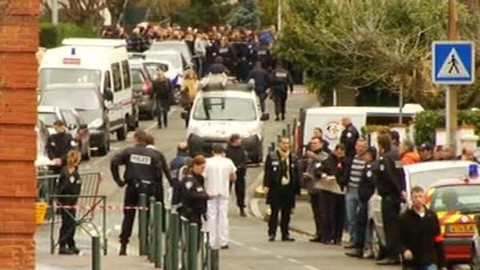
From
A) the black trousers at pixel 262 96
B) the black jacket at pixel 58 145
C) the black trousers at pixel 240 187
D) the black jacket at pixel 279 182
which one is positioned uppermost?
the black trousers at pixel 262 96

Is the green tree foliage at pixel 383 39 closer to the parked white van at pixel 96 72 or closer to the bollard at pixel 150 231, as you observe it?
the parked white van at pixel 96 72

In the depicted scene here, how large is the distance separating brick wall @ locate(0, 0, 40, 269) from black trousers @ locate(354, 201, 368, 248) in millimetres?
7446

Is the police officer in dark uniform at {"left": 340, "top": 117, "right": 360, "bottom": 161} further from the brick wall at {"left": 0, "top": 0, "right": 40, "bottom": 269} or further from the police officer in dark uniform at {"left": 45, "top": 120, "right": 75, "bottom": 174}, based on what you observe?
the brick wall at {"left": 0, "top": 0, "right": 40, "bottom": 269}

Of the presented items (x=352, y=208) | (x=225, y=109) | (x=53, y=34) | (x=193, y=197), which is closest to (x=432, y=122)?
(x=352, y=208)

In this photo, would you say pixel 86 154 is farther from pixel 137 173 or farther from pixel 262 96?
pixel 137 173

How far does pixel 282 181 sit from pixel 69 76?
1845 centimetres

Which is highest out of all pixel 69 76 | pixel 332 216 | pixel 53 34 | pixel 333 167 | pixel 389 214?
pixel 53 34

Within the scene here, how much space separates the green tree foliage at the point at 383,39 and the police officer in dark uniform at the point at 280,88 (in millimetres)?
10759

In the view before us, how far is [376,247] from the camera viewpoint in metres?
27.1

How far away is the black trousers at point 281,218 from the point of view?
96.9 ft

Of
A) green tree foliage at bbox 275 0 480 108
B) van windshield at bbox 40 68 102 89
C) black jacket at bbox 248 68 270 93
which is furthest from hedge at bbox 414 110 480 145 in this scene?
black jacket at bbox 248 68 270 93

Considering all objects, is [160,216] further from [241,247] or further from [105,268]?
[241,247]

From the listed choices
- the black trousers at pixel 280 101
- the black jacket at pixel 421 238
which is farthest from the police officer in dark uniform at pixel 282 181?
the black trousers at pixel 280 101

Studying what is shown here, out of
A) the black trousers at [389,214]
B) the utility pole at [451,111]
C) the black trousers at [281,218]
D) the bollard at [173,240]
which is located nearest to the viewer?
the bollard at [173,240]
